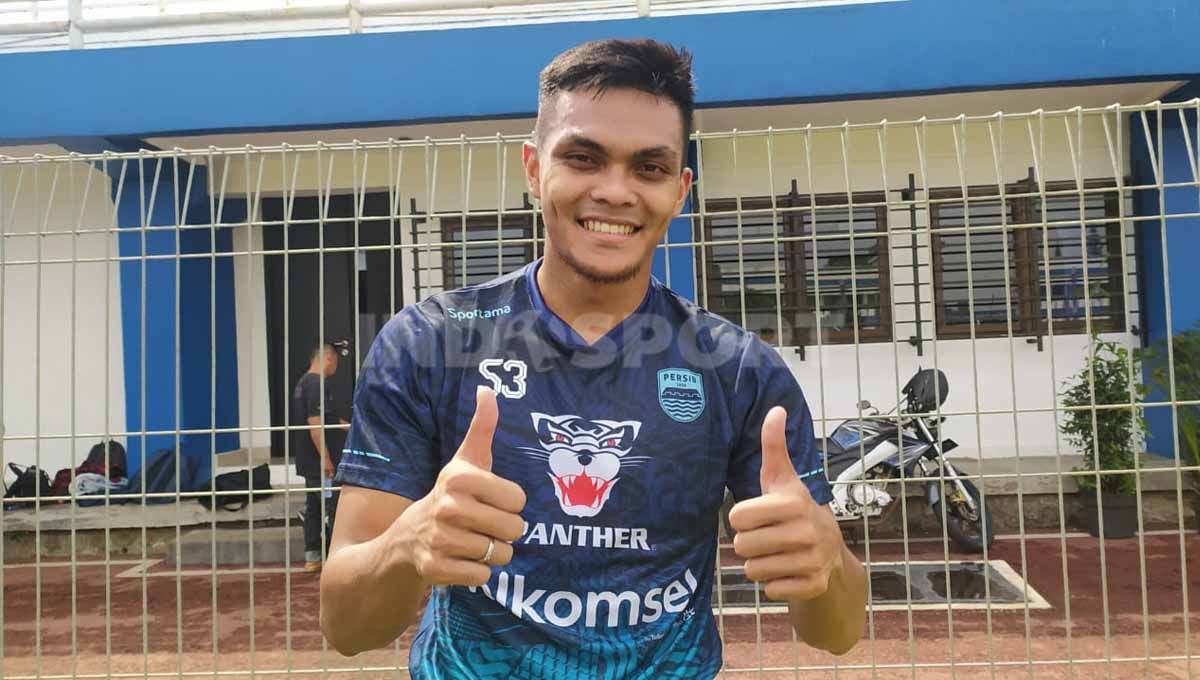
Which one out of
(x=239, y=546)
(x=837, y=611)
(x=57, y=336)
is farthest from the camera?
(x=57, y=336)

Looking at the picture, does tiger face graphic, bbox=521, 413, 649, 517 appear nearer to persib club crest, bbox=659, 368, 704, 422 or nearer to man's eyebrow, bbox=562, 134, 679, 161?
persib club crest, bbox=659, 368, 704, 422

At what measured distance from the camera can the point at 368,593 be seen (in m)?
1.25

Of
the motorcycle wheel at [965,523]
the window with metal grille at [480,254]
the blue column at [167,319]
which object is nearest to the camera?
the motorcycle wheel at [965,523]

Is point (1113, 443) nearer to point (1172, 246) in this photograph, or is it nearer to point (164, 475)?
point (1172, 246)

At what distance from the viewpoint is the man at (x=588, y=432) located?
133 cm

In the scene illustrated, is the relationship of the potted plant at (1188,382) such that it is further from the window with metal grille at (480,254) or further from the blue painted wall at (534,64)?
the window with metal grille at (480,254)

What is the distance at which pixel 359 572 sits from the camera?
1.25 meters

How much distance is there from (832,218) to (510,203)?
2.68 meters

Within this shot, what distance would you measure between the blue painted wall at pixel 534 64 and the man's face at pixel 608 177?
15.5 ft

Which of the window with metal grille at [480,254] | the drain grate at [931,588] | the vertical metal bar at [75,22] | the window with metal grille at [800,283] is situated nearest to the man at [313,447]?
the window with metal grille at [480,254]

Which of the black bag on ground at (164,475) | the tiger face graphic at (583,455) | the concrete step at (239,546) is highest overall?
the tiger face graphic at (583,455)

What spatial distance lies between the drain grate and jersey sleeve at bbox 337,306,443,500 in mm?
3374

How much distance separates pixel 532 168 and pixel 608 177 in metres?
0.20

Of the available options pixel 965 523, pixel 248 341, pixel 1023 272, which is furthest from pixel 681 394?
pixel 248 341
